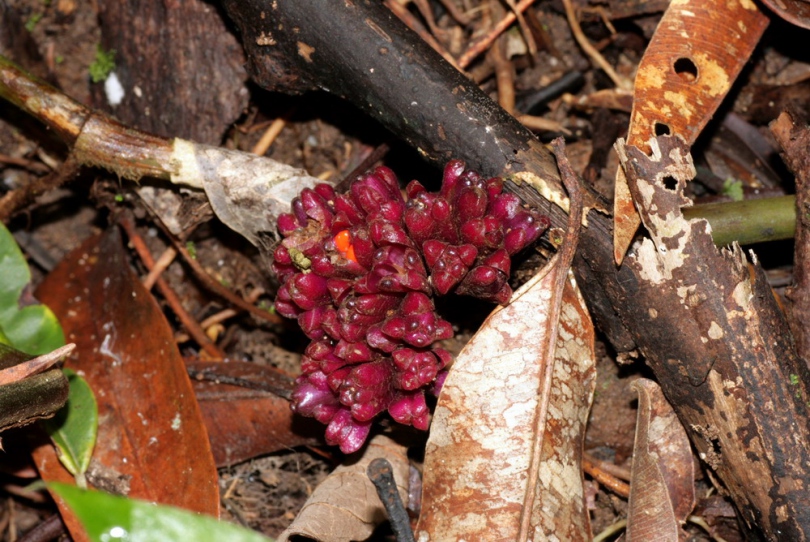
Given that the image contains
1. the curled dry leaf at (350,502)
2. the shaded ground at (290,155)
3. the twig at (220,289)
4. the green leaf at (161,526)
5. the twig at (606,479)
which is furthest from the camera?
the twig at (220,289)

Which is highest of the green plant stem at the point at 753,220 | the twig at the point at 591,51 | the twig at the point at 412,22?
the twig at the point at 591,51

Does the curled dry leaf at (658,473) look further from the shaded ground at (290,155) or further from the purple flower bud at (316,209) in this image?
the purple flower bud at (316,209)

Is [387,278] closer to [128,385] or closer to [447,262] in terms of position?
[447,262]

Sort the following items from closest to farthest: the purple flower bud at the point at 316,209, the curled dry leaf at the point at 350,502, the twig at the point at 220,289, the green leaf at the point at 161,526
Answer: the green leaf at the point at 161,526 → the curled dry leaf at the point at 350,502 → the purple flower bud at the point at 316,209 → the twig at the point at 220,289

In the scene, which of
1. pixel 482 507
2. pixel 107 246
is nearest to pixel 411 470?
pixel 482 507

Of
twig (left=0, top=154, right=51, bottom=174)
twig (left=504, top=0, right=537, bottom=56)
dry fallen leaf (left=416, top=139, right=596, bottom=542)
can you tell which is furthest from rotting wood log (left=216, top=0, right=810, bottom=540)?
twig (left=0, top=154, right=51, bottom=174)

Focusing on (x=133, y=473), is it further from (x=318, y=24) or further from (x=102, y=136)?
(x=318, y=24)

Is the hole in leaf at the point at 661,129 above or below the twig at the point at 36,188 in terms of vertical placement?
above

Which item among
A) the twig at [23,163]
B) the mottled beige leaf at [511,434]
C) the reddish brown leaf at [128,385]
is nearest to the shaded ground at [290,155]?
the twig at [23,163]
